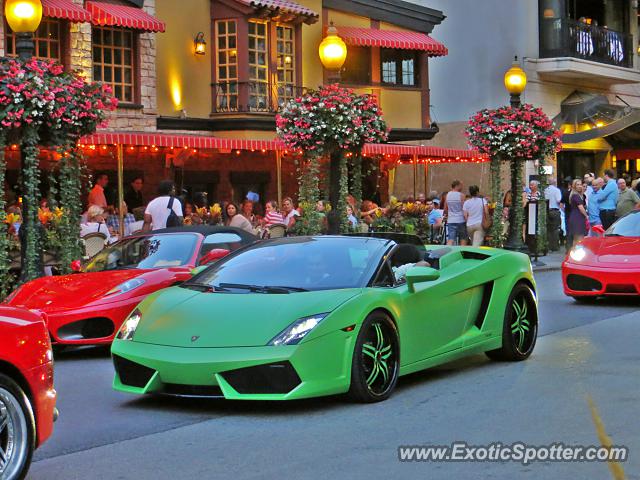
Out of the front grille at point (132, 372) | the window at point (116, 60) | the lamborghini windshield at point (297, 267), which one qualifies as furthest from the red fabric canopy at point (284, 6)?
the front grille at point (132, 372)

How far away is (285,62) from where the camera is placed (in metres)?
29.1

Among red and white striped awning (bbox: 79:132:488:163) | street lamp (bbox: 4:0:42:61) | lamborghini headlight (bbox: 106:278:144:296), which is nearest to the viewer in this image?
lamborghini headlight (bbox: 106:278:144:296)

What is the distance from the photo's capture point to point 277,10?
27766 mm

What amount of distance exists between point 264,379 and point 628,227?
946 centimetres

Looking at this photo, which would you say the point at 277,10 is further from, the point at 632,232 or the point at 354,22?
the point at 632,232

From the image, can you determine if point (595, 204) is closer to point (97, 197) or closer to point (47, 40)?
point (97, 197)

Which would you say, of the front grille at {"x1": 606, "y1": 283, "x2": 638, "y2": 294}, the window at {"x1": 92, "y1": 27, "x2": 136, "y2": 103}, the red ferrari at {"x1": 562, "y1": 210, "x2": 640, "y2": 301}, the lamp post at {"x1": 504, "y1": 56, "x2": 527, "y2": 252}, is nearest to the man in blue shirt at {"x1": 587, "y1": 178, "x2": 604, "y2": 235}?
the lamp post at {"x1": 504, "y1": 56, "x2": 527, "y2": 252}

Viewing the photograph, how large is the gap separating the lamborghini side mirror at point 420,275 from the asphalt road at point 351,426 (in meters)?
0.83

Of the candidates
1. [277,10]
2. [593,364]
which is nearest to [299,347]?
[593,364]

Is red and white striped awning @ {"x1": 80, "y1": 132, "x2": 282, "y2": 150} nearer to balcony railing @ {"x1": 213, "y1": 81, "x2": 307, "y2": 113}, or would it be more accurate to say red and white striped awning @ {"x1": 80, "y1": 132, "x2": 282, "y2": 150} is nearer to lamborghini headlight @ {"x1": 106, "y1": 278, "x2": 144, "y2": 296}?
balcony railing @ {"x1": 213, "y1": 81, "x2": 307, "y2": 113}

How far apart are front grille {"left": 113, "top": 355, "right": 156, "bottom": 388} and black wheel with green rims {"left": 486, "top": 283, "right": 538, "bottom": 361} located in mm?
3386

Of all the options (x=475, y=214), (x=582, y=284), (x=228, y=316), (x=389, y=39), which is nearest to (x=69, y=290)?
(x=228, y=316)

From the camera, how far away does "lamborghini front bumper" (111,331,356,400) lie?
7.28m

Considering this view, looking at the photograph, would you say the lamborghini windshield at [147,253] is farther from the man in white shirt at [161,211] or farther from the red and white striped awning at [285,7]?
the red and white striped awning at [285,7]
